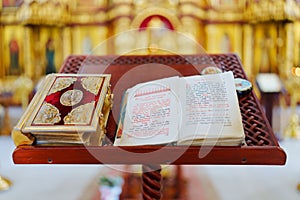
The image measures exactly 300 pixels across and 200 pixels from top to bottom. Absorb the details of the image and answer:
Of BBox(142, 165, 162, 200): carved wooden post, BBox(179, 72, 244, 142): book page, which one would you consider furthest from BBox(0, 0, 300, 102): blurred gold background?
BBox(142, 165, 162, 200): carved wooden post

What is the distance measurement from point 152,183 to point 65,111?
0.35 m

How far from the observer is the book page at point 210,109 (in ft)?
4.16

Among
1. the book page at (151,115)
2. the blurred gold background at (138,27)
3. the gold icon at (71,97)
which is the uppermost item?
the gold icon at (71,97)

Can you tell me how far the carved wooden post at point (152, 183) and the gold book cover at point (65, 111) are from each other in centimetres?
20

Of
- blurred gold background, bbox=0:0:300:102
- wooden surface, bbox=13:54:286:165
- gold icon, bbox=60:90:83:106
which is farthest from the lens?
blurred gold background, bbox=0:0:300:102

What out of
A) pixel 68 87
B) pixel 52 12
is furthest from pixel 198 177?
pixel 52 12

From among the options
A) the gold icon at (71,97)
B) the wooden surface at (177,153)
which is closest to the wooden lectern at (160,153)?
the wooden surface at (177,153)

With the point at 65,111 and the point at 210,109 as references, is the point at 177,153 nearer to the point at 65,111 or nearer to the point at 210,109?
the point at 210,109

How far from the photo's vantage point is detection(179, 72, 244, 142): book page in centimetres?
127

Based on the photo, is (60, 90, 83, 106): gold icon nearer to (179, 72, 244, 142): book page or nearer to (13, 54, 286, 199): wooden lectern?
(13, 54, 286, 199): wooden lectern

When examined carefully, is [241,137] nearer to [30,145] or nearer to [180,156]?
[180,156]

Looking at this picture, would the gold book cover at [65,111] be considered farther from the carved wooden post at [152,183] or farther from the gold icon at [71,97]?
the carved wooden post at [152,183]

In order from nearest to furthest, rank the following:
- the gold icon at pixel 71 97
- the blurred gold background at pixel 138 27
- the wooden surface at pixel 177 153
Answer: the wooden surface at pixel 177 153 → the gold icon at pixel 71 97 → the blurred gold background at pixel 138 27

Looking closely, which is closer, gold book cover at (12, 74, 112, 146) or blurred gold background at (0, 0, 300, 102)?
gold book cover at (12, 74, 112, 146)
